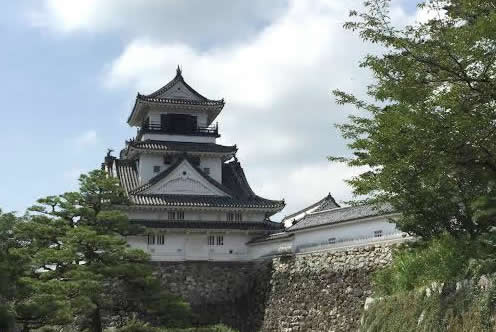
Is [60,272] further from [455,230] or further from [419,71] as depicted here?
[419,71]

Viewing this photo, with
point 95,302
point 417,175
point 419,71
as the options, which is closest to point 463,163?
point 417,175

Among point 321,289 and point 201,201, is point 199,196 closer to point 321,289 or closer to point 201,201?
point 201,201

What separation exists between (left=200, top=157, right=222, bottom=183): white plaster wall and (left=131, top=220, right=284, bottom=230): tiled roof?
3.52m

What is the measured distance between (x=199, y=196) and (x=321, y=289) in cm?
888

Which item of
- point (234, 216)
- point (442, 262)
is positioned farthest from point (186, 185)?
point (442, 262)

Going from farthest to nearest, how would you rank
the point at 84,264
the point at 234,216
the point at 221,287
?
the point at 234,216 → the point at 221,287 → the point at 84,264

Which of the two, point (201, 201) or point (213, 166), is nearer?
point (201, 201)

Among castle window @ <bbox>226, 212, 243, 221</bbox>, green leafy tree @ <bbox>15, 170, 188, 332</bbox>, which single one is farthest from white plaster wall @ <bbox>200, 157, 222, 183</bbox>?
green leafy tree @ <bbox>15, 170, 188, 332</bbox>

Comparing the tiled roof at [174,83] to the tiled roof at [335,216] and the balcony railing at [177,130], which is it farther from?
the tiled roof at [335,216]

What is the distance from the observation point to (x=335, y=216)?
2906cm

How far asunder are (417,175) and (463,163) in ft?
2.89

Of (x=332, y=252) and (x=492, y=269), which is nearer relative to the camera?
(x=492, y=269)

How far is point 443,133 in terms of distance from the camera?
11836mm

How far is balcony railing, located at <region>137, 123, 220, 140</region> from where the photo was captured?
36375 mm
